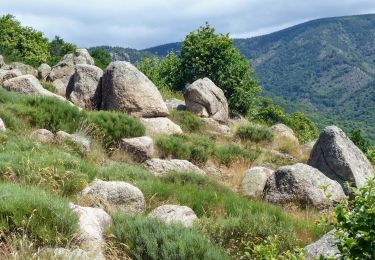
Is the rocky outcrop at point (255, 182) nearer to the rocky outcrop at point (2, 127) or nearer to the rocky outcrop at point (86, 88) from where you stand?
the rocky outcrop at point (2, 127)

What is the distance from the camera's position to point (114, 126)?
17297mm

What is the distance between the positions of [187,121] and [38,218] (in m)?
17.0

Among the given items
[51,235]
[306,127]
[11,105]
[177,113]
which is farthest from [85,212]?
[306,127]

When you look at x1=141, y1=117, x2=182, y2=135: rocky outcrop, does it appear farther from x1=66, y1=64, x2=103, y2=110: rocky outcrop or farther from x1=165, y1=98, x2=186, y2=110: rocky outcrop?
x1=165, y1=98, x2=186, y2=110: rocky outcrop

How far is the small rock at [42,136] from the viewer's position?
13.8m

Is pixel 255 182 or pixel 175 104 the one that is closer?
pixel 255 182

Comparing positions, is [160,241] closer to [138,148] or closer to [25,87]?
[138,148]

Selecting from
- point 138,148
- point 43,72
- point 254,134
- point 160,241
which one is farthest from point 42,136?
point 43,72

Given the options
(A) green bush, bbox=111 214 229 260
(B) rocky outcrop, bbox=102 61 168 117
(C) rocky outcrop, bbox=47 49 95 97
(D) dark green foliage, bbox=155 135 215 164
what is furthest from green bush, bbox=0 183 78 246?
(C) rocky outcrop, bbox=47 49 95 97

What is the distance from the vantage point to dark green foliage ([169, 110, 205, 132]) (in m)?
23.1

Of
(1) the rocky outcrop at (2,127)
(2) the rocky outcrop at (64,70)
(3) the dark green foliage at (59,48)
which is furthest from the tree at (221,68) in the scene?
(3) the dark green foliage at (59,48)

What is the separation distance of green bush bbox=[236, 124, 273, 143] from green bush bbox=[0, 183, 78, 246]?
1669 centimetres

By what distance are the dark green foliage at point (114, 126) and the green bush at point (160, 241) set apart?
30.5 feet

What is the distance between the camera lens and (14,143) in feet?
38.5
